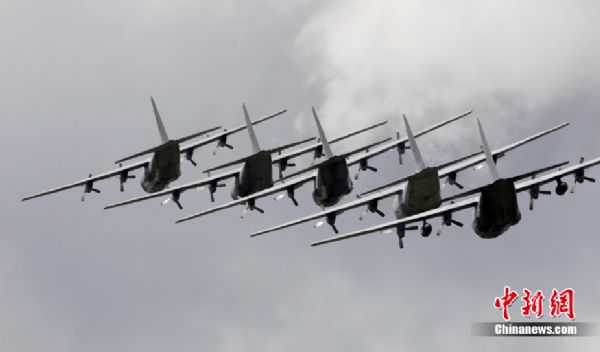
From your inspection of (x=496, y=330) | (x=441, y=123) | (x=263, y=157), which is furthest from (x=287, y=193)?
(x=496, y=330)

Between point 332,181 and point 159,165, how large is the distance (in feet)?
68.8

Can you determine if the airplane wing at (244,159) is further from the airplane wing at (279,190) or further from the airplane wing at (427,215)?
the airplane wing at (427,215)

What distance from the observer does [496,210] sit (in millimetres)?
113625

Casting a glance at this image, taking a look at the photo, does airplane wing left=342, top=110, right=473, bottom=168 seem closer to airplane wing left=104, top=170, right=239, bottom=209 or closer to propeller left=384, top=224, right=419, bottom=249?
airplane wing left=104, top=170, right=239, bottom=209

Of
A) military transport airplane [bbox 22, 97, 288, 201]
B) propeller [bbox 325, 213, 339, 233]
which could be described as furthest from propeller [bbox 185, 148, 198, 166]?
propeller [bbox 325, 213, 339, 233]

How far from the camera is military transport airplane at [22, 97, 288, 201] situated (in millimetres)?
141875

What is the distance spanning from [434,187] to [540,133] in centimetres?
2366

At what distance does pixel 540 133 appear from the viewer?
143250mm

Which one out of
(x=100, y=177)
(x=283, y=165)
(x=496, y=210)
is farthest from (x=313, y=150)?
(x=496, y=210)

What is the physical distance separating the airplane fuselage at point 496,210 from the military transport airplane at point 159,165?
1475 inches

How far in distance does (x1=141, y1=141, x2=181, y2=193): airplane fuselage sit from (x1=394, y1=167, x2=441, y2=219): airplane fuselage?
27853mm

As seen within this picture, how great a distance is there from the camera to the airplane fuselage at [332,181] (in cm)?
13338

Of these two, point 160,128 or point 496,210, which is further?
point 160,128

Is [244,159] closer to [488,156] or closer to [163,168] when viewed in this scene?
[163,168]
